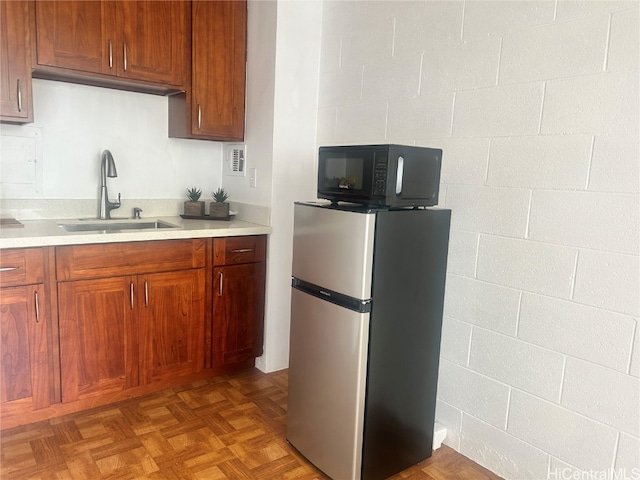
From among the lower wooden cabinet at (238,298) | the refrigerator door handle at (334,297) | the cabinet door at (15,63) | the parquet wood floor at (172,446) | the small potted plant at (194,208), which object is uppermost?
the cabinet door at (15,63)

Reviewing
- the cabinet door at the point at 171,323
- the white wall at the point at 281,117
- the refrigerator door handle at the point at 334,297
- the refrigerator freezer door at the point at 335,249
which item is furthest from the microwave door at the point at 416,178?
the cabinet door at the point at 171,323

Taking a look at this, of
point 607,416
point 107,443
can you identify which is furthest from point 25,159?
point 607,416

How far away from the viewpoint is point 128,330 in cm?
239

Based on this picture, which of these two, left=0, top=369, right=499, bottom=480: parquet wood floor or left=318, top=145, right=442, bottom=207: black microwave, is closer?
left=318, top=145, right=442, bottom=207: black microwave

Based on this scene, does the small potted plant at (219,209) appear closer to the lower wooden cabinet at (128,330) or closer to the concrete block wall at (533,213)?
the lower wooden cabinet at (128,330)

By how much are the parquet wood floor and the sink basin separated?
95cm

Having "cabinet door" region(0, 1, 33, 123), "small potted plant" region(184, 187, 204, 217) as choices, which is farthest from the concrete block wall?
"cabinet door" region(0, 1, 33, 123)

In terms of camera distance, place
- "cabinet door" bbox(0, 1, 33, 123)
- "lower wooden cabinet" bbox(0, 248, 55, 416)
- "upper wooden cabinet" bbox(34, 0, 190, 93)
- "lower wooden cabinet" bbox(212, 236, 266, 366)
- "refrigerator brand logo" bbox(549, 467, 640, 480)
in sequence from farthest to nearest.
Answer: "lower wooden cabinet" bbox(212, 236, 266, 366)
"upper wooden cabinet" bbox(34, 0, 190, 93)
"cabinet door" bbox(0, 1, 33, 123)
"lower wooden cabinet" bbox(0, 248, 55, 416)
"refrigerator brand logo" bbox(549, 467, 640, 480)

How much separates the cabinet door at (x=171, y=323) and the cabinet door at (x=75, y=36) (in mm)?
1109

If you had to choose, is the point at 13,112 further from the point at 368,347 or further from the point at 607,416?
the point at 607,416

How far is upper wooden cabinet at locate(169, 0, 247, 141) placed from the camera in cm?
270

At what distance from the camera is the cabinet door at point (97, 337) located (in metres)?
2.21

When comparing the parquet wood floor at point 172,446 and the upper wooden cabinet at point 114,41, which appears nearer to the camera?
the parquet wood floor at point 172,446

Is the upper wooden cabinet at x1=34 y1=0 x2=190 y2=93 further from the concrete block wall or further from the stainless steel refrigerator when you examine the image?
the stainless steel refrigerator
